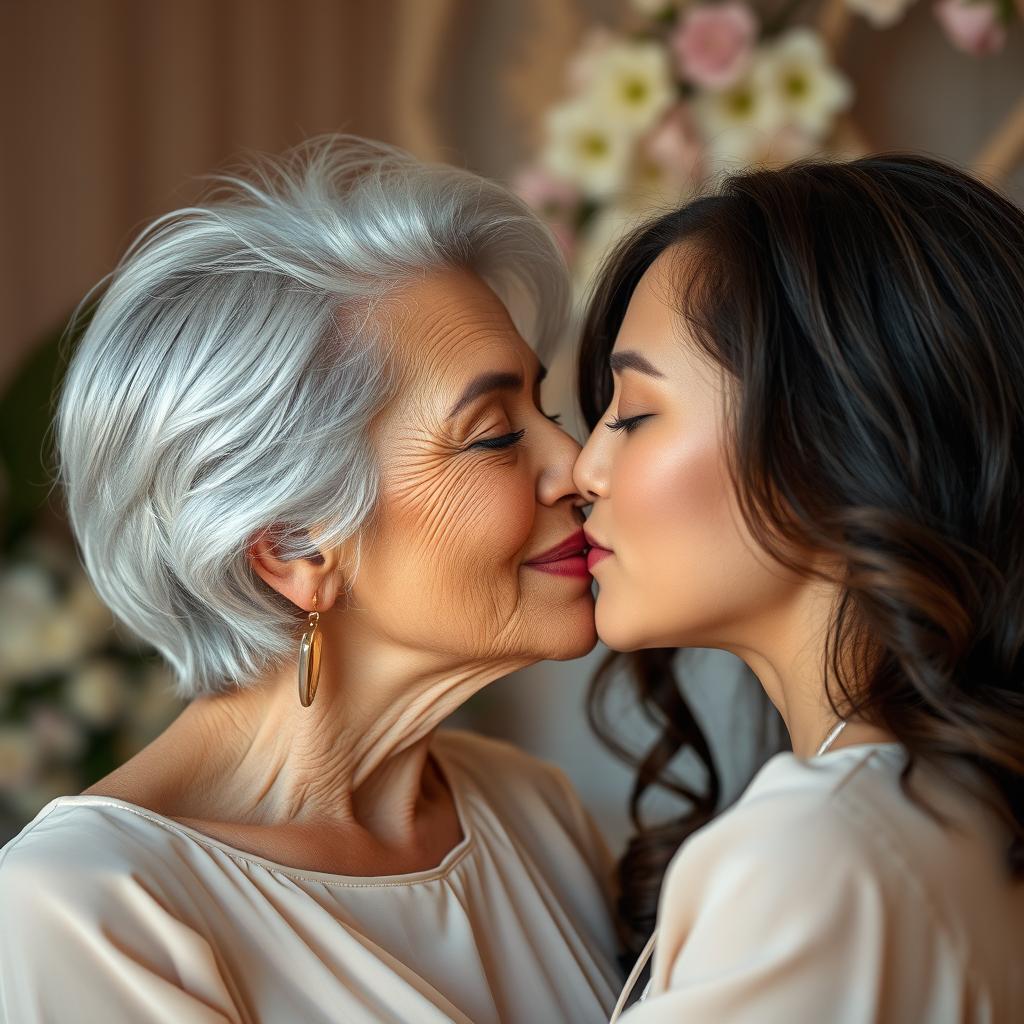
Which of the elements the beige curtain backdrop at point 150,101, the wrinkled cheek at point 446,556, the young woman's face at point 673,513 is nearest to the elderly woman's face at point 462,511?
the wrinkled cheek at point 446,556

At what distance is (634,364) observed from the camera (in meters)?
1.41

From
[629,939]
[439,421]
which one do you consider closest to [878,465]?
[439,421]

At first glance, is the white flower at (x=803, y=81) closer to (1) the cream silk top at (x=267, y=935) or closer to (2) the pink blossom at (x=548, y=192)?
(2) the pink blossom at (x=548, y=192)

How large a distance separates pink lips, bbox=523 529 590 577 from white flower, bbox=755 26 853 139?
4.32 feet

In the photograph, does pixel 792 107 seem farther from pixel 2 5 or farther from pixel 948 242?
pixel 2 5

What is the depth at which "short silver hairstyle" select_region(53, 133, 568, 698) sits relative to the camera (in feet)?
4.76

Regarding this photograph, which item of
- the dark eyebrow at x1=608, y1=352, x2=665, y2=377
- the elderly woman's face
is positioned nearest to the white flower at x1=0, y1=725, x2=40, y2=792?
the elderly woman's face

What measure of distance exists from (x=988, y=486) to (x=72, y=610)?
5.47 ft

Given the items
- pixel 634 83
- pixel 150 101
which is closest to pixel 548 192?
pixel 634 83

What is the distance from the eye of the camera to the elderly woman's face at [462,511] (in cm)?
154

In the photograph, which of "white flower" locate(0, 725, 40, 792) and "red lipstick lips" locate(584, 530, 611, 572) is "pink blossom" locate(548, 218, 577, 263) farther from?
"white flower" locate(0, 725, 40, 792)

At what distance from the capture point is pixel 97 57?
2.57m

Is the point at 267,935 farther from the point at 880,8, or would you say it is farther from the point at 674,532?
the point at 880,8

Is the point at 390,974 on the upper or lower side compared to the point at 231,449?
lower
